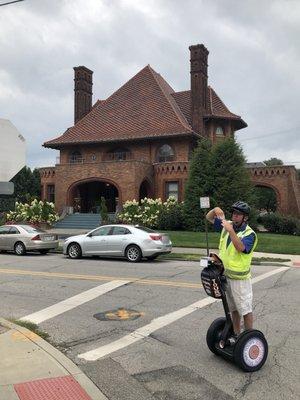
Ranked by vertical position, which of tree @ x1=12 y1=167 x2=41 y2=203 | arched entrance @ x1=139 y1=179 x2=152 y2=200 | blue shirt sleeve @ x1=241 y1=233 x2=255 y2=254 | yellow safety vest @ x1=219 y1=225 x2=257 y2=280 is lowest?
yellow safety vest @ x1=219 y1=225 x2=257 y2=280

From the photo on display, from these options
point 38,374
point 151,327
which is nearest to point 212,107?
point 151,327

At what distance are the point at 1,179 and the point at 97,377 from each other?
2620 mm

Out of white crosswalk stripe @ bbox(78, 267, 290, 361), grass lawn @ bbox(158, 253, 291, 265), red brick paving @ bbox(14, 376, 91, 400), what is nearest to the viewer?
red brick paving @ bbox(14, 376, 91, 400)

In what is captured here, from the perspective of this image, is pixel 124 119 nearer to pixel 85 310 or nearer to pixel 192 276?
pixel 192 276

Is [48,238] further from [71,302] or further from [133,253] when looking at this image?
[71,302]

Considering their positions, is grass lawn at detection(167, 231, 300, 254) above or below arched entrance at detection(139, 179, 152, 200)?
below

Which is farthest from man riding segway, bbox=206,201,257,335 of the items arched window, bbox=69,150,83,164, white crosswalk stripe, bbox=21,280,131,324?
arched window, bbox=69,150,83,164

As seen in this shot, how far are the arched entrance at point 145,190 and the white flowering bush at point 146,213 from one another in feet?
17.0

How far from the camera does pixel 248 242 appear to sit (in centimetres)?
568

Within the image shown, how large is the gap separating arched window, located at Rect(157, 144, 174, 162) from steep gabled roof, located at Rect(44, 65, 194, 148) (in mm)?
1438

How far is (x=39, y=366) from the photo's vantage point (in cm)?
571

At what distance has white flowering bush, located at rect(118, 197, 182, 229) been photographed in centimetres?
3150


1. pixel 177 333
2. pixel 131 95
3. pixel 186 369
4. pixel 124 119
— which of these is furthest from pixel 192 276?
pixel 131 95

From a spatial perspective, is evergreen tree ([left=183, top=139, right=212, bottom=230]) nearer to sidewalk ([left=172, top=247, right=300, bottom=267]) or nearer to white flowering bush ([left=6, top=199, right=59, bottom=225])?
sidewalk ([left=172, top=247, right=300, bottom=267])
